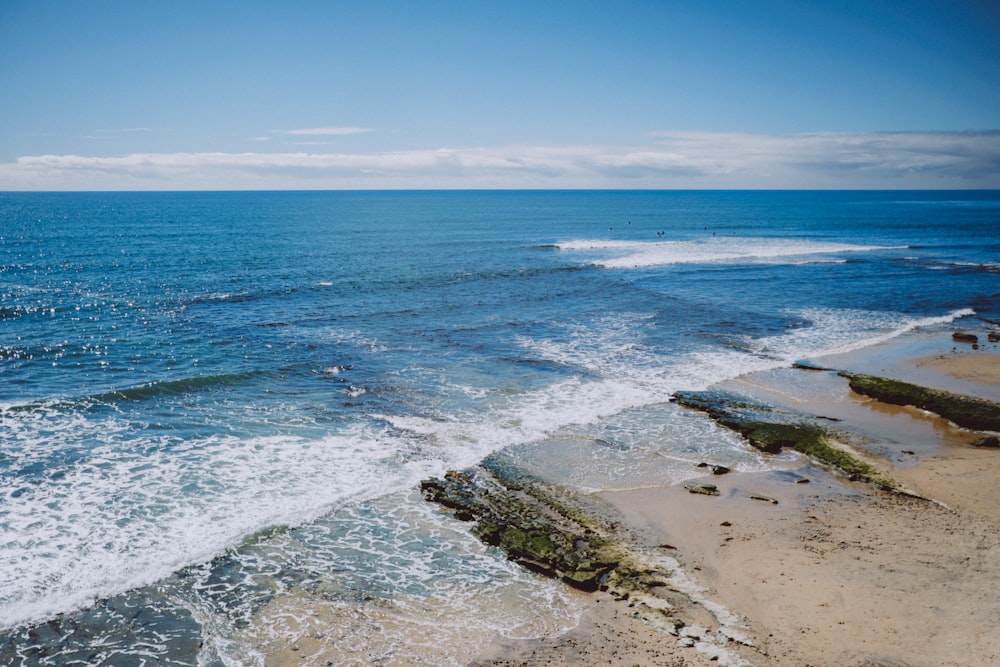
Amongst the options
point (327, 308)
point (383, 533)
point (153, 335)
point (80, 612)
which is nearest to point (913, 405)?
point (383, 533)

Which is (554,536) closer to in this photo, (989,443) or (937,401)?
(989,443)

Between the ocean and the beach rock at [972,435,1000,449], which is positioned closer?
the ocean

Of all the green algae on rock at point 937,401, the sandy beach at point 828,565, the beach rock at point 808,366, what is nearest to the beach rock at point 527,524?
the sandy beach at point 828,565

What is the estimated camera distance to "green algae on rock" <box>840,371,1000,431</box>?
20.8 meters

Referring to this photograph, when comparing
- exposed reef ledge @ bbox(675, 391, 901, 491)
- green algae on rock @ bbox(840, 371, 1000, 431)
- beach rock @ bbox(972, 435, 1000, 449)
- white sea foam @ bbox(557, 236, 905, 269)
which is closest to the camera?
exposed reef ledge @ bbox(675, 391, 901, 491)

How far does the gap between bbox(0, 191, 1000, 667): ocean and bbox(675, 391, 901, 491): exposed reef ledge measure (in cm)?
98

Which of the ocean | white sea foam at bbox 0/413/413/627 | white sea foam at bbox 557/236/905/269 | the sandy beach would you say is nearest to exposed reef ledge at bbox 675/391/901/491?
the sandy beach

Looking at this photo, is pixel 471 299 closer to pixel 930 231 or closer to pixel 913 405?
pixel 913 405

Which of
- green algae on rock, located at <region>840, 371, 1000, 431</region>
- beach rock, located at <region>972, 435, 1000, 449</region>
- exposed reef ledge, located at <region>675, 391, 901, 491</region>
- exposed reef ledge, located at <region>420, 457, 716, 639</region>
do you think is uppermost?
green algae on rock, located at <region>840, 371, 1000, 431</region>

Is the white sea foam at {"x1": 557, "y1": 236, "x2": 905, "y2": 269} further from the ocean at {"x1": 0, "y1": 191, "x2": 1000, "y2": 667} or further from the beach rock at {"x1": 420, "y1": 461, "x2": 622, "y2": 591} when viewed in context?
the beach rock at {"x1": 420, "y1": 461, "x2": 622, "y2": 591}

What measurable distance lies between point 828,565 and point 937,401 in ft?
43.0

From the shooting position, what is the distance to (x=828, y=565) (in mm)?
13008

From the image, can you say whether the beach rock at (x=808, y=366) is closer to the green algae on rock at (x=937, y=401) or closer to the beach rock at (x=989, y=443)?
the green algae on rock at (x=937, y=401)

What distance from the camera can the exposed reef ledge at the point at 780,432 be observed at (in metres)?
17.5
